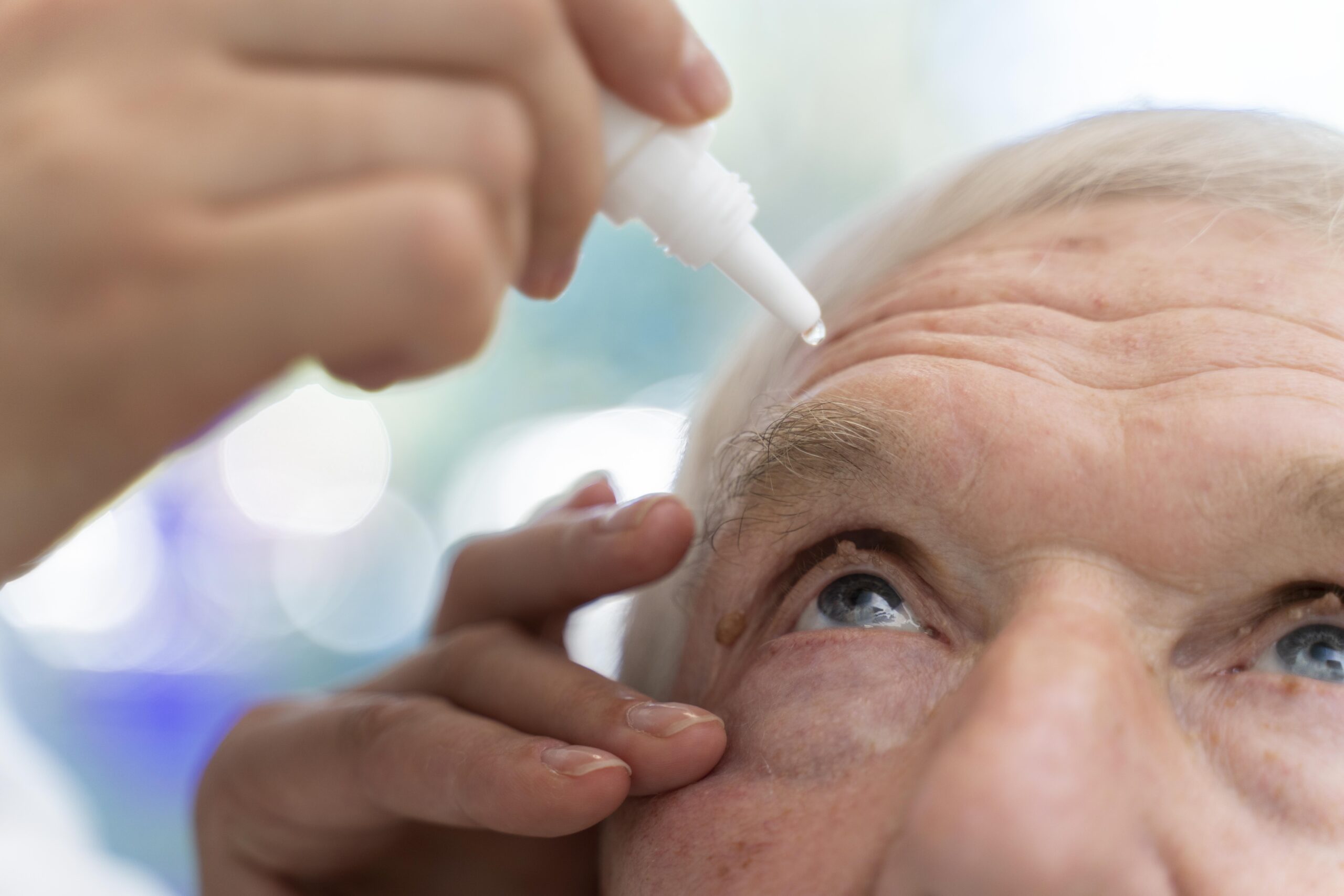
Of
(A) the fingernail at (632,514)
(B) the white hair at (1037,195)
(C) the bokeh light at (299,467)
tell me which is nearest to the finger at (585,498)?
(B) the white hair at (1037,195)

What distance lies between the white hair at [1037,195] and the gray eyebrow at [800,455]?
90 mm

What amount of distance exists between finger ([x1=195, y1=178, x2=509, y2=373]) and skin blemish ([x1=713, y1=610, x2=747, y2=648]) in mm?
639

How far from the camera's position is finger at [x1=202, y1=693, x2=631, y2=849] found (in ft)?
2.80

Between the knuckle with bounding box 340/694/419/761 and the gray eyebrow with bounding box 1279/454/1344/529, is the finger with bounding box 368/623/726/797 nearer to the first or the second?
the knuckle with bounding box 340/694/419/761

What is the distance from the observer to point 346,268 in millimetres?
455

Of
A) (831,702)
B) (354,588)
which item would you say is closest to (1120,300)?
(831,702)

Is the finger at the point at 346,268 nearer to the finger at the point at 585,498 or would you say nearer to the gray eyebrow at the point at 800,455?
the gray eyebrow at the point at 800,455

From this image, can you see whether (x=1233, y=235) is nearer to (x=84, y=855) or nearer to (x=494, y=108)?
(x=494, y=108)

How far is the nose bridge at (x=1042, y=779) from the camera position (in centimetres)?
64

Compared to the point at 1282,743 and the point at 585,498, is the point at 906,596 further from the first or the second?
the point at 585,498

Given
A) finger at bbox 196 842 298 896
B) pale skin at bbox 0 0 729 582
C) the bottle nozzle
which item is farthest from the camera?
finger at bbox 196 842 298 896

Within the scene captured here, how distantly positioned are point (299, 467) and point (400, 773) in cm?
303

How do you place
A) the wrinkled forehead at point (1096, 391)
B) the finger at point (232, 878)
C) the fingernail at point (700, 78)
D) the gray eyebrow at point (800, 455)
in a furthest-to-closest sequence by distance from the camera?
the finger at point (232, 878) < the gray eyebrow at point (800, 455) < the wrinkled forehead at point (1096, 391) < the fingernail at point (700, 78)

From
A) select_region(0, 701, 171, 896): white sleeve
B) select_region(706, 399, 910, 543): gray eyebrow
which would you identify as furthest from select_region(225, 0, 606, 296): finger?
select_region(0, 701, 171, 896): white sleeve
